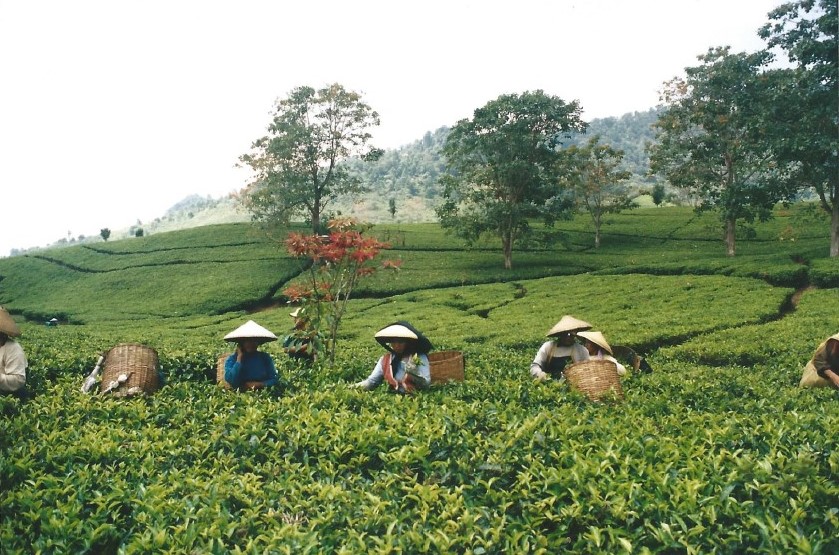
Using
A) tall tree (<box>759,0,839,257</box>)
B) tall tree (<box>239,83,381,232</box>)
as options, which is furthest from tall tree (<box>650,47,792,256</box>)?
tall tree (<box>239,83,381,232</box>)

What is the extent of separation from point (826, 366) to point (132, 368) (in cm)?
1084

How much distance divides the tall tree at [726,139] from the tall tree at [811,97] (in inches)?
52.8

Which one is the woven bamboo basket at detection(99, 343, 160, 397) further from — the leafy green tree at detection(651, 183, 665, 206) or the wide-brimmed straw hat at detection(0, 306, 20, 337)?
the leafy green tree at detection(651, 183, 665, 206)

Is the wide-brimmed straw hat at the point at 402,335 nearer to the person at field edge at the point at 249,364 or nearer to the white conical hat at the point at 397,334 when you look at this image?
the white conical hat at the point at 397,334

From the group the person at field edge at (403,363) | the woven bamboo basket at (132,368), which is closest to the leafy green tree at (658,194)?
the person at field edge at (403,363)

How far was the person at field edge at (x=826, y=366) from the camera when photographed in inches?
354

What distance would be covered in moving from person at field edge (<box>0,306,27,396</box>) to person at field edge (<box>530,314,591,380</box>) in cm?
769

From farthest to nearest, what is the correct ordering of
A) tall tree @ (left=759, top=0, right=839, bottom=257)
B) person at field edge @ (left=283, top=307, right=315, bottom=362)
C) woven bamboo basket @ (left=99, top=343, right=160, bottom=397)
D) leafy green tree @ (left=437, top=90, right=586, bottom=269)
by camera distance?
leafy green tree @ (left=437, top=90, right=586, bottom=269)
tall tree @ (left=759, top=0, right=839, bottom=257)
person at field edge @ (left=283, top=307, right=315, bottom=362)
woven bamboo basket @ (left=99, top=343, right=160, bottom=397)

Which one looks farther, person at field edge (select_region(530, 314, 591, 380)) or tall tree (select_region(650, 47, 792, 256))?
tall tree (select_region(650, 47, 792, 256))

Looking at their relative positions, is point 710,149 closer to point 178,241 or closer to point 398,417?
point 398,417

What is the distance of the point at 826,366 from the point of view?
9117mm

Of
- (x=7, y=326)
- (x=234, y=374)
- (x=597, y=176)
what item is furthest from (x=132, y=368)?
(x=597, y=176)

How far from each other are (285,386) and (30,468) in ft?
13.5

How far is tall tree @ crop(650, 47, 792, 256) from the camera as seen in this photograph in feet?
113
